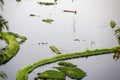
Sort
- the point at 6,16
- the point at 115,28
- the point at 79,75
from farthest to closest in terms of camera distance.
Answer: the point at 115,28 → the point at 6,16 → the point at 79,75

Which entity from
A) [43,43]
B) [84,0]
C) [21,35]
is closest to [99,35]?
[84,0]

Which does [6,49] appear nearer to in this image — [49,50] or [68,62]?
[49,50]

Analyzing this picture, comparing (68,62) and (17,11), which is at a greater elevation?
(17,11)

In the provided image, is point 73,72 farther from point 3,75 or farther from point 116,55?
point 3,75

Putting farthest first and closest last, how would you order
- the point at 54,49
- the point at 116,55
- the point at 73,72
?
the point at 116,55 → the point at 54,49 → the point at 73,72

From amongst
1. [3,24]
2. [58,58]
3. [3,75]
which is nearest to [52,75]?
[58,58]

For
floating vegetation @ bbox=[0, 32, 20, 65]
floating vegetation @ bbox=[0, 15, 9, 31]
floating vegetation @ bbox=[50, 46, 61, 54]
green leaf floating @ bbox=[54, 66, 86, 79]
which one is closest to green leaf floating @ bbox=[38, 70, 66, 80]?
green leaf floating @ bbox=[54, 66, 86, 79]
